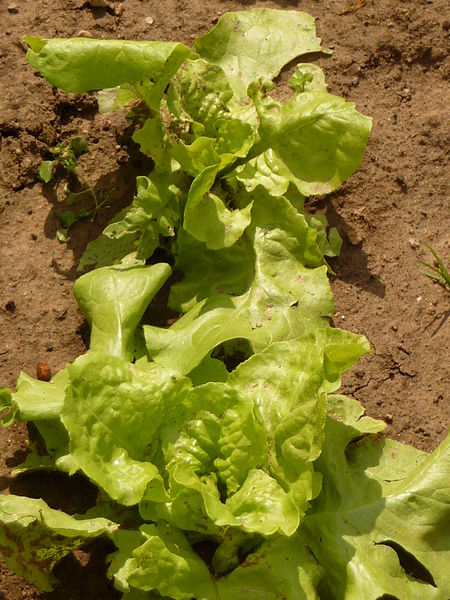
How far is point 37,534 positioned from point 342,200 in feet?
6.50

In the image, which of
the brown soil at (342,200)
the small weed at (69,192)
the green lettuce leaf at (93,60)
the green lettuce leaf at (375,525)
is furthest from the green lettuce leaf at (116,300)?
the green lettuce leaf at (375,525)

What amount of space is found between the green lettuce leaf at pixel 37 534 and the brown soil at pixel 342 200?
0.23m

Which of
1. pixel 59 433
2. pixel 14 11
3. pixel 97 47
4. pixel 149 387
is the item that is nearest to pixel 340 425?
pixel 149 387

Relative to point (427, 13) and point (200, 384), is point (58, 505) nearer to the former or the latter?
point (200, 384)

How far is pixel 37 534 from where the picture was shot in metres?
2.87

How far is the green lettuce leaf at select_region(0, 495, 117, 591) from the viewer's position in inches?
111

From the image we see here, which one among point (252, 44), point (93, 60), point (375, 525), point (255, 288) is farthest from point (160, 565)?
point (252, 44)

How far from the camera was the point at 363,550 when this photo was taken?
3000mm

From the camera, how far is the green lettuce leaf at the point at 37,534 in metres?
2.82

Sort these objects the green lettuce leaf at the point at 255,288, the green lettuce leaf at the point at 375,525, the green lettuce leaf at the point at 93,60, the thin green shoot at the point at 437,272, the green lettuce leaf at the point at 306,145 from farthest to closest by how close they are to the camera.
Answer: the thin green shoot at the point at 437,272 < the green lettuce leaf at the point at 306,145 < the green lettuce leaf at the point at 255,288 < the green lettuce leaf at the point at 93,60 < the green lettuce leaf at the point at 375,525

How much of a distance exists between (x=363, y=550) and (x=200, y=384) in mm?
815

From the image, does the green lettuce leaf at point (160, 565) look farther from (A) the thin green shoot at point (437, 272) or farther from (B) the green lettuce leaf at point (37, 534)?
(A) the thin green shoot at point (437, 272)

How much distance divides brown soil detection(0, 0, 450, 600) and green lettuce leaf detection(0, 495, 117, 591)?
0.23m

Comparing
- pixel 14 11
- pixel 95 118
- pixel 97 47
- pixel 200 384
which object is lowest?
pixel 200 384
